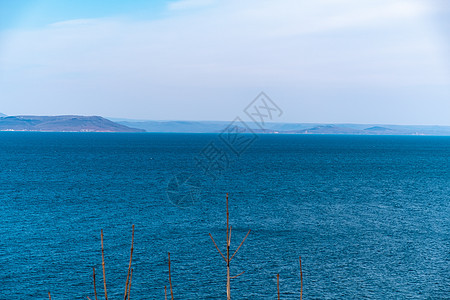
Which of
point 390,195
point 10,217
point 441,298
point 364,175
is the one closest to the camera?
point 441,298

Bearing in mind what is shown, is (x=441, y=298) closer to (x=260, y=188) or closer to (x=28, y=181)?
(x=260, y=188)

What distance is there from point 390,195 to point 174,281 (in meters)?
44.1

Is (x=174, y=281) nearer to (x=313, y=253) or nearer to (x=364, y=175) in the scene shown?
(x=313, y=253)

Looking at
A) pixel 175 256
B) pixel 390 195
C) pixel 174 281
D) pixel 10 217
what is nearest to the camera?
pixel 174 281

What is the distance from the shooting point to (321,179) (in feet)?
277

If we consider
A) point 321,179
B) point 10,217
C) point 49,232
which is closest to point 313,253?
point 49,232

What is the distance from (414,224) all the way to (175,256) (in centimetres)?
2494

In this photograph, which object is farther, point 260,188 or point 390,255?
point 260,188

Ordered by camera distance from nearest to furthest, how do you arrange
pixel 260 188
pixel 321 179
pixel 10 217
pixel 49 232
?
pixel 49 232 < pixel 10 217 < pixel 260 188 < pixel 321 179

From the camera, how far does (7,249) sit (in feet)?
116

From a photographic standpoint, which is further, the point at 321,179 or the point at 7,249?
the point at 321,179

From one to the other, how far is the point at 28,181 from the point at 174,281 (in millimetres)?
52059

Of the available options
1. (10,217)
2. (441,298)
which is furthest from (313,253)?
(10,217)

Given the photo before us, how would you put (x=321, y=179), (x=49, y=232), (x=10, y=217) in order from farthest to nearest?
1. (x=321, y=179)
2. (x=10, y=217)
3. (x=49, y=232)
